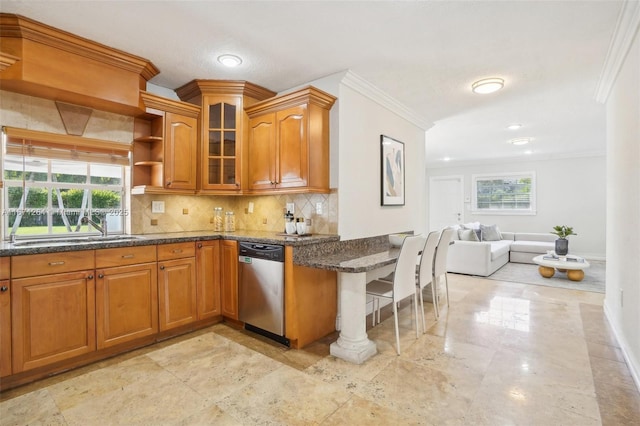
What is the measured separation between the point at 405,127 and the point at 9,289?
4.01 m

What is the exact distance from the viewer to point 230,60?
2742 millimetres

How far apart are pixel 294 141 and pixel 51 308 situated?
7.30 ft

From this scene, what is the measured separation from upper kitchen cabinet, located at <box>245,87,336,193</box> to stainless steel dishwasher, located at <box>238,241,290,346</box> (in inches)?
25.7

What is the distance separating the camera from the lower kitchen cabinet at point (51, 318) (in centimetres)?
202

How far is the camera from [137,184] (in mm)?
3131

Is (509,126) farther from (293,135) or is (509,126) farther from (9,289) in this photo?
(9,289)

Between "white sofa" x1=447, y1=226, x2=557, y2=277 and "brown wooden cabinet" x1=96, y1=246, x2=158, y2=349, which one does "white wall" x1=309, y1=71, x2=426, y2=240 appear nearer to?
"brown wooden cabinet" x1=96, y1=246, x2=158, y2=349

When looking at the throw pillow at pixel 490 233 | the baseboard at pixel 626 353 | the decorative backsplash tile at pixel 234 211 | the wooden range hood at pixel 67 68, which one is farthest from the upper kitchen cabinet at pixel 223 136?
the throw pillow at pixel 490 233

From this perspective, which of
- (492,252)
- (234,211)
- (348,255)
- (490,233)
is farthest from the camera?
(490,233)

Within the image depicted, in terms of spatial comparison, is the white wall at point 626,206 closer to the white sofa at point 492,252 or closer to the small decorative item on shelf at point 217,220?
the white sofa at point 492,252

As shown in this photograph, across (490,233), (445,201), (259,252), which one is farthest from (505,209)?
(259,252)

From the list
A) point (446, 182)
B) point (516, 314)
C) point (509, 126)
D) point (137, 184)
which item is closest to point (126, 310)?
point (137, 184)

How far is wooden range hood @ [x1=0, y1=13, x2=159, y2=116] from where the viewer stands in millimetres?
2199

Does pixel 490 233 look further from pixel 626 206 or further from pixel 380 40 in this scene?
pixel 380 40
